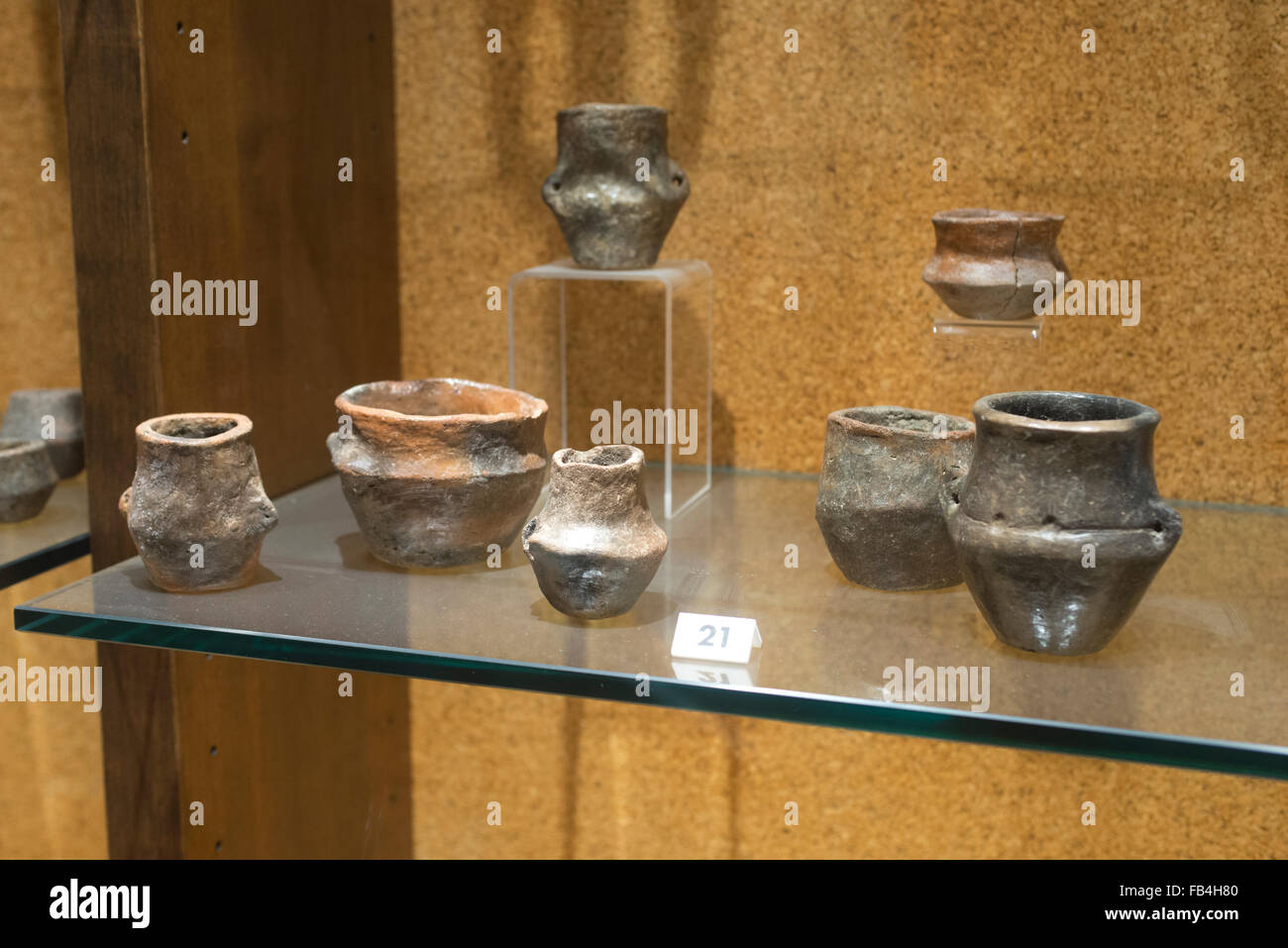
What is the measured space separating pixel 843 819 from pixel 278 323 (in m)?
1.05

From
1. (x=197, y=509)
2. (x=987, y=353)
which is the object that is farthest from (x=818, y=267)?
(x=197, y=509)

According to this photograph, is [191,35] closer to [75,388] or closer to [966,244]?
[75,388]

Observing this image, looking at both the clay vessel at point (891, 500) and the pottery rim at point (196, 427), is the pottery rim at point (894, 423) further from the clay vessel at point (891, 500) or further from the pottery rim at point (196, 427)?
the pottery rim at point (196, 427)

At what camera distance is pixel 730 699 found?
3.59 ft

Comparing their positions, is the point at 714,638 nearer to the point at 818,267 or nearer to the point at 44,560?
the point at 818,267

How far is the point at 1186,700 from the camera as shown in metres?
1.06

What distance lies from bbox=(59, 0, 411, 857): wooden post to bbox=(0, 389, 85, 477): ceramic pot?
27cm

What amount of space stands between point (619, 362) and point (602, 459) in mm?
522

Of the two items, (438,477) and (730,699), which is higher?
(438,477)

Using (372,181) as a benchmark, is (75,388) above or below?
below

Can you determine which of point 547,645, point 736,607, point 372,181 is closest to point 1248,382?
point 736,607

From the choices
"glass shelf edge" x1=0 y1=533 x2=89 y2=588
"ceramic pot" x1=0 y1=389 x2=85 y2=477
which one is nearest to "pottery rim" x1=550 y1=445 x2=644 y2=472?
"glass shelf edge" x1=0 y1=533 x2=89 y2=588

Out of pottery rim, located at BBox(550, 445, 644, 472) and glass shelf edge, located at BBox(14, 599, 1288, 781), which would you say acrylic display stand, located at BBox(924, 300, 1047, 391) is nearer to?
pottery rim, located at BBox(550, 445, 644, 472)

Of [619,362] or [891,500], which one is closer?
[891,500]
